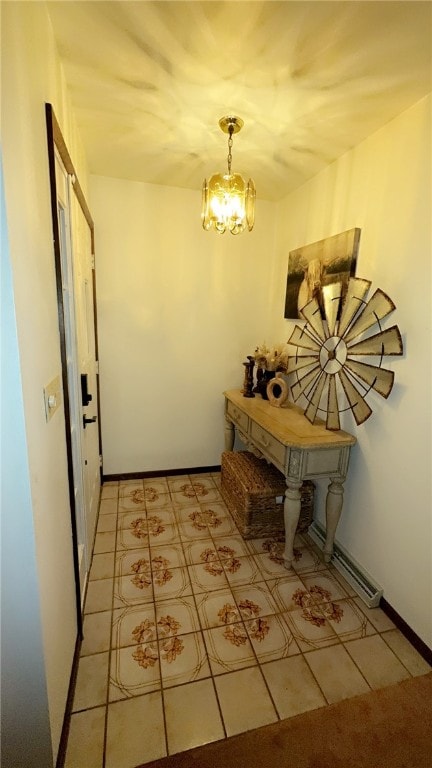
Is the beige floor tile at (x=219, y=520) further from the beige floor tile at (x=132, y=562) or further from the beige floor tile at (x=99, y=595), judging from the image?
the beige floor tile at (x=99, y=595)

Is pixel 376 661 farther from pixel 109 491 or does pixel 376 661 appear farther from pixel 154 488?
pixel 109 491

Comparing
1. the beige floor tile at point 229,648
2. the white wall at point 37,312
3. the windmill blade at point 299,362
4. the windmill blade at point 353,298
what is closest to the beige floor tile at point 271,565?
the beige floor tile at point 229,648

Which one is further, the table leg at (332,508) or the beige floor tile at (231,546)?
the beige floor tile at (231,546)

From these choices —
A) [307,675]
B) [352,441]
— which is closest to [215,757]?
[307,675]

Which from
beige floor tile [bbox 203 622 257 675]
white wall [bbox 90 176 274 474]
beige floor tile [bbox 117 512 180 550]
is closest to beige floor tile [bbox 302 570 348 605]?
beige floor tile [bbox 203 622 257 675]

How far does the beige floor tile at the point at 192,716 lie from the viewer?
3.74ft

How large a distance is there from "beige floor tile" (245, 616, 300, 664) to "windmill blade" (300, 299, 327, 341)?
161 cm

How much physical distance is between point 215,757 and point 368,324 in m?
1.82

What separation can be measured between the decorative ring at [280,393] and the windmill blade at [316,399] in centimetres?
24

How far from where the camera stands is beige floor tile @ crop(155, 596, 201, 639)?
1.55 metres

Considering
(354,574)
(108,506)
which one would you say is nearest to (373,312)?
(354,574)

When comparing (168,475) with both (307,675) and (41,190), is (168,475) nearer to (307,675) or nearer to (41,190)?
(307,675)

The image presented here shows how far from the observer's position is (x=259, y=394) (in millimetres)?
2611

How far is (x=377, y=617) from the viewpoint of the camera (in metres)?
1.66
